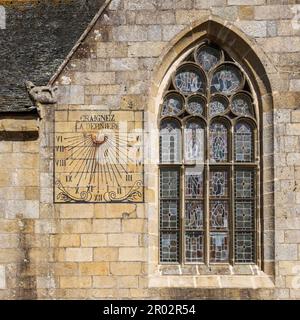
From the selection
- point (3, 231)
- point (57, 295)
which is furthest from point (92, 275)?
point (3, 231)

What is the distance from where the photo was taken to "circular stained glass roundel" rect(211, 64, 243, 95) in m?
13.9

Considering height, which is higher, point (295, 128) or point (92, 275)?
point (295, 128)

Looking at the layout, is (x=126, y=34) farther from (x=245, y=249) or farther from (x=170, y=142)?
(x=245, y=249)

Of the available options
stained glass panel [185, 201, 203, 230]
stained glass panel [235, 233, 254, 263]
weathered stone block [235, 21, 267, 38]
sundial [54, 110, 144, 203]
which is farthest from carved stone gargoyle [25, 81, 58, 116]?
stained glass panel [235, 233, 254, 263]

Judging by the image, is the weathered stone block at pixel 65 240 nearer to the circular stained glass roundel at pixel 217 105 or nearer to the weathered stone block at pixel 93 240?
the weathered stone block at pixel 93 240

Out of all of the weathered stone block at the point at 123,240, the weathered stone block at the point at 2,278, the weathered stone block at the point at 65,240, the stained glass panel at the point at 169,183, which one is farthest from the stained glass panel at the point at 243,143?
the weathered stone block at the point at 2,278

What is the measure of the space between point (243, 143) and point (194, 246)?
73.7 inches

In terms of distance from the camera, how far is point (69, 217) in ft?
43.6

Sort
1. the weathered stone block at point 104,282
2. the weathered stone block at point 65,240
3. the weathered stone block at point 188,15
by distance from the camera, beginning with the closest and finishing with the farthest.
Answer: the weathered stone block at point 104,282 → the weathered stone block at point 65,240 → the weathered stone block at point 188,15

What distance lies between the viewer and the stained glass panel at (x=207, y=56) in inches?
550

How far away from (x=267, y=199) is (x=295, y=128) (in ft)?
4.00

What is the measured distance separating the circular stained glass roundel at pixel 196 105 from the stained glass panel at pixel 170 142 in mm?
327

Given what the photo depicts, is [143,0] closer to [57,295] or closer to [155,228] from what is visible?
[155,228]

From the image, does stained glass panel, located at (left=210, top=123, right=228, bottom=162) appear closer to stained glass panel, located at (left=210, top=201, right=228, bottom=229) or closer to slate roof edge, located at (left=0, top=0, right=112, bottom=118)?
stained glass panel, located at (left=210, top=201, right=228, bottom=229)
